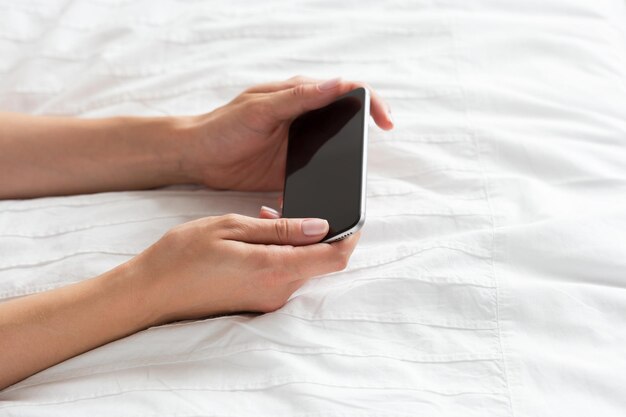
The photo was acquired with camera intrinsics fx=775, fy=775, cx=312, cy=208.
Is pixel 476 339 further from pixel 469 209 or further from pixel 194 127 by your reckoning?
pixel 194 127

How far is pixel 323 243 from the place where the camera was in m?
0.82

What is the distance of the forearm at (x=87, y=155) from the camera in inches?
39.9

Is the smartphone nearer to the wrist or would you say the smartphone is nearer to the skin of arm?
the skin of arm

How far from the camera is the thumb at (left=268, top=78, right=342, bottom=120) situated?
944 millimetres

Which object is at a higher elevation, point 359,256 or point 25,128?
point 25,128

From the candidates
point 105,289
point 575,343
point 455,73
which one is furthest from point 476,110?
point 105,289

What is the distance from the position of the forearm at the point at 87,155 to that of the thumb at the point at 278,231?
22cm

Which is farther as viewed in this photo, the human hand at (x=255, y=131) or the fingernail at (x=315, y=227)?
the human hand at (x=255, y=131)

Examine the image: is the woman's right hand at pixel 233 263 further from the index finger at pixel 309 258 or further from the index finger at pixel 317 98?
the index finger at pixel 317 98

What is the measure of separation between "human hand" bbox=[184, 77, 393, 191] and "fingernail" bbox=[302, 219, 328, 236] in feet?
0.65

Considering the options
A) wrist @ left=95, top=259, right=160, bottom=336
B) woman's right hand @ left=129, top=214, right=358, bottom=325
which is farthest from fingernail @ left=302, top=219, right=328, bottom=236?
wrist @ left=95, top=259, right=160, bottom=336

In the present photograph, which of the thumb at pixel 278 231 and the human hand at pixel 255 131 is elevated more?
the human hand at pixel 255 131

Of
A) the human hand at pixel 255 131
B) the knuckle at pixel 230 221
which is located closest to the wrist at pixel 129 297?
the knuckle at pixel 230 221

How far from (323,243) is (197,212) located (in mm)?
208
